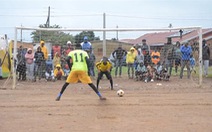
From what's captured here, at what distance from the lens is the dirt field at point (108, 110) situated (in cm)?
851

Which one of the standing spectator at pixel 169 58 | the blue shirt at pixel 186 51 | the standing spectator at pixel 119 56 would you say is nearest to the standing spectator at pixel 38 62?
the standing spectator at pixel 119 56

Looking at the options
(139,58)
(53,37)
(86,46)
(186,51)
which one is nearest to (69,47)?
(53,37)

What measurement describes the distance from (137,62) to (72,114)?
387 inches

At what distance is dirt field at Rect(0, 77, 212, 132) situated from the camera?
335 inches

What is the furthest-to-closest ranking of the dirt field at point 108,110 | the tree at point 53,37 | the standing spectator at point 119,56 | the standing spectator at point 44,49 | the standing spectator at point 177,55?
the standing spectator at point 119,56
the tree at point 53,37
the standing spectator at point 177,55
the standing spectator at point 44,49
the dirt field at point 108,110

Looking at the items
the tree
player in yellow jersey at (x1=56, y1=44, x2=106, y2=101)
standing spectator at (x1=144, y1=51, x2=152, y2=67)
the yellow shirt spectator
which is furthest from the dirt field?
the tree

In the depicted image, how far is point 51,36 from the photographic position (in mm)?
19891

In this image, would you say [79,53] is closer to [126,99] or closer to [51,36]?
[126,99]

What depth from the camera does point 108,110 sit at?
34.4 ft

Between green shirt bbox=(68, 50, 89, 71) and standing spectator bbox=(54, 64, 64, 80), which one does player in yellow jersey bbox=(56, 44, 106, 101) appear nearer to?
green shirt bbox=(68, 50, 89, 71)

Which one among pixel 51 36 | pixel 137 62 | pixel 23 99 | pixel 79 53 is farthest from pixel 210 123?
pixel 51 36

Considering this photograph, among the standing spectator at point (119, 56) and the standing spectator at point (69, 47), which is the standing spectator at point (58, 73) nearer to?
the standing spectator at point (69, 47)

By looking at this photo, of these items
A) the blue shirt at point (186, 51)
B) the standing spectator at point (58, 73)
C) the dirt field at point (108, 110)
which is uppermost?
the blue shirt at point (186, 51)

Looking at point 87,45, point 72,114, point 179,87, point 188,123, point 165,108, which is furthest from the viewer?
point 87,45
